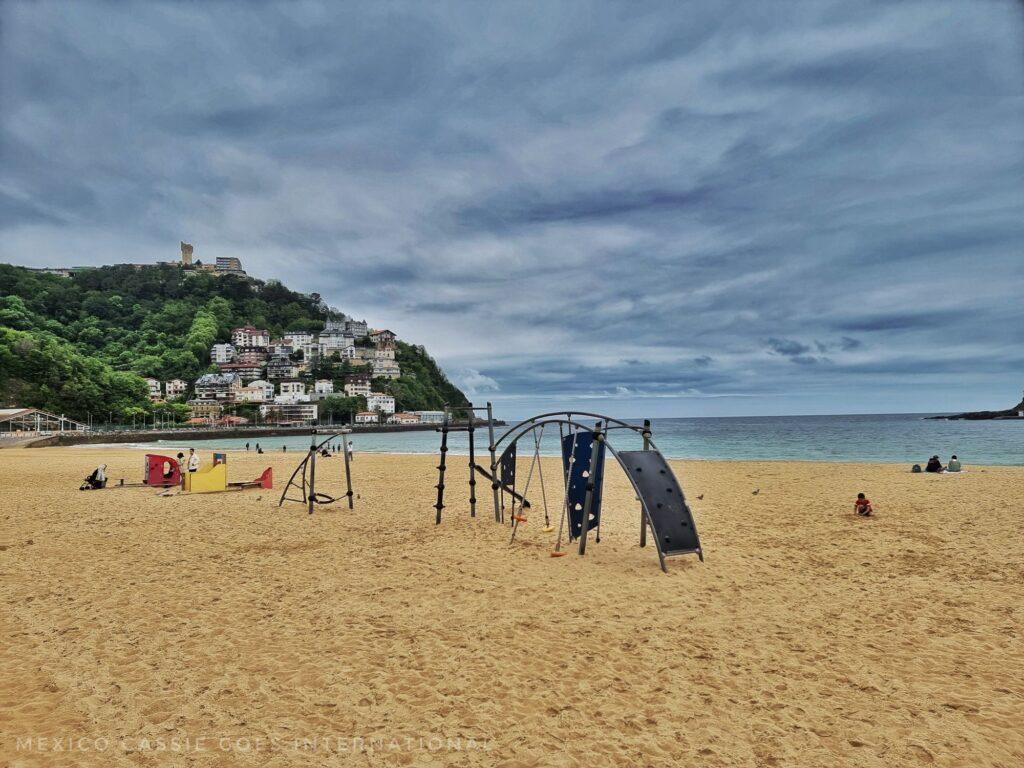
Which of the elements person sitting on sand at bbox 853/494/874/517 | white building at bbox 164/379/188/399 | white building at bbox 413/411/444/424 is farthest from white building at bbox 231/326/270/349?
person sitting on sand at bbox 853/494/874/517

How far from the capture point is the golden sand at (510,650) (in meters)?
3.56

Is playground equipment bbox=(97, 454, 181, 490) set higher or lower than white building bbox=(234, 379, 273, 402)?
lower

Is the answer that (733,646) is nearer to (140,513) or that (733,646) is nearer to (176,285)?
(140,513)

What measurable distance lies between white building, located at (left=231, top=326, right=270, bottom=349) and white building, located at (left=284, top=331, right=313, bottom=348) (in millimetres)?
6218

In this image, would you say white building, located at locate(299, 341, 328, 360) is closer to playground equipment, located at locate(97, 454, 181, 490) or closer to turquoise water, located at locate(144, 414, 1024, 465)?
turquoise water, located at locate(144, 414, 1024, 465)

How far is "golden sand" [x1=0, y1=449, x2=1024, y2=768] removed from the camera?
3.56 meters

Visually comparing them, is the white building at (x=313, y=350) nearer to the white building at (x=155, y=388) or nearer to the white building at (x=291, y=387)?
the white building at (x=291, y=387)

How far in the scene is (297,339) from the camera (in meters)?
162

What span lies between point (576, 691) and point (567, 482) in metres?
4.85

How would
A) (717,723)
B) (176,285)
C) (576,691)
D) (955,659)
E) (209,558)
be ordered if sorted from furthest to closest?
1. (176,285)
2. (209,558)
3. (955,659)
4. (576,691)
5. (717,723)

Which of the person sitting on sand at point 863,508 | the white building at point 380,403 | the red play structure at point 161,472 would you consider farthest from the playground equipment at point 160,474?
the white building at point 380,403

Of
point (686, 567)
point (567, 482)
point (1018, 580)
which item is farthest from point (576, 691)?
point (1018, 580)

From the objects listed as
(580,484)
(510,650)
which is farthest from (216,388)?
Answer: (510,650)

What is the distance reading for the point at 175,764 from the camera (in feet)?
11.0
